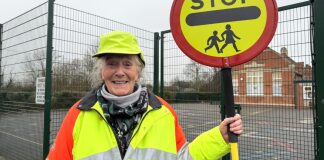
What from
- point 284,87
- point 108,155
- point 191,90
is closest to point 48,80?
point 191,90

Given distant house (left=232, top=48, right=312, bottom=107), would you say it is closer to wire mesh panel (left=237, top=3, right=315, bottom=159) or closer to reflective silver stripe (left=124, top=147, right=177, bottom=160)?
wire mesh panel (left=237, top=3, right=315, bottom=159)

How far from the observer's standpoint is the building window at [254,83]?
390cm

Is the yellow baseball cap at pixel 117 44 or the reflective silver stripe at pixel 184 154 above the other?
the yellow baseball cap at pixel 117 44

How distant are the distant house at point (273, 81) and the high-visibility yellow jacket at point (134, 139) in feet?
6.30

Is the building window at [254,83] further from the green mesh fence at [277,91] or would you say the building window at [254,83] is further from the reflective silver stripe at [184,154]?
the reflective silver stripe at [184,154]

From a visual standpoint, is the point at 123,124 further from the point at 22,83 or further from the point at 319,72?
the point at 22,83

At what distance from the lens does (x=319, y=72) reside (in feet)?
10.6

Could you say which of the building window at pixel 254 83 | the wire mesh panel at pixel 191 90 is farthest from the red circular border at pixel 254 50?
the wire mesh panel at pixel 191 90

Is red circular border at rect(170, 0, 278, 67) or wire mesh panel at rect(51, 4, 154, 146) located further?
wire mesh panel at rect(51, 4, 154, 146)

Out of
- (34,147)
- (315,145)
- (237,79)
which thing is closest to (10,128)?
(34,147)

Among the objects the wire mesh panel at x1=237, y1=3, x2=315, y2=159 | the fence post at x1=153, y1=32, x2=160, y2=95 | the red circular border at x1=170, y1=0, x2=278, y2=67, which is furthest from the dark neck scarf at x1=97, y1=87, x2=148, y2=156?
the fence post at x1=153, y1=32, x2=160, y2=95

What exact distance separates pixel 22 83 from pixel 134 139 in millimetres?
4174

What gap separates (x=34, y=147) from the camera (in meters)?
5.18

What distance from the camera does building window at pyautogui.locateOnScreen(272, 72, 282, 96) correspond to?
12.2ft
